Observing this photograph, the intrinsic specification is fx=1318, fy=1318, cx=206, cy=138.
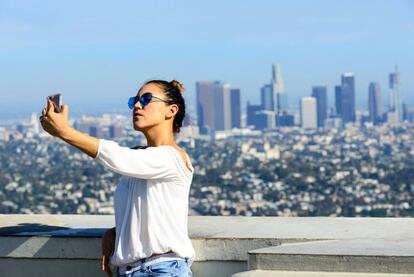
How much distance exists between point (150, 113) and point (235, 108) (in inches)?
5776

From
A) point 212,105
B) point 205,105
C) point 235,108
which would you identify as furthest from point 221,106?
point 235,108

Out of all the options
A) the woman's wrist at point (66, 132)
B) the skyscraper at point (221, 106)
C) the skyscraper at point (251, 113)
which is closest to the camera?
the woman's wrist at point (66, 132)

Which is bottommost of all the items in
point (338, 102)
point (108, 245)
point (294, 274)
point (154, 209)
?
point (294, 274)

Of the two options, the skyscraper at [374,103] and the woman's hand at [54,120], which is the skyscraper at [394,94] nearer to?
the skyscraper at [374,103]

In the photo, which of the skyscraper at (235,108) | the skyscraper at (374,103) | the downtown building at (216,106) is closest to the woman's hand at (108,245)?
the downtown building at (216,106)

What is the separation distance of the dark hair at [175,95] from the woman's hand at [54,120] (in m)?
0.51

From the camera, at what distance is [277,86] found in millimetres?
167000

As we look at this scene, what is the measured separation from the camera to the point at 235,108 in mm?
151250

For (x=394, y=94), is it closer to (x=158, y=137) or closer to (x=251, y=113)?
(x=251, y=113)

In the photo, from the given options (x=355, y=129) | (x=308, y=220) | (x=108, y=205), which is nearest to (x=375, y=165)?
(x=108, y=205)

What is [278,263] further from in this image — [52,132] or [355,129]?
[355,129]

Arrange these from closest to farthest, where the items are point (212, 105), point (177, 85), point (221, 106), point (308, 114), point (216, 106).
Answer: point (177, 85)
point (212, 105)
point (216, 106)
point (221, 106)
point (308, 114)

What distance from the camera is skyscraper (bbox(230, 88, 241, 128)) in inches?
5891

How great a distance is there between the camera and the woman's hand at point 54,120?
4195 millimetres
